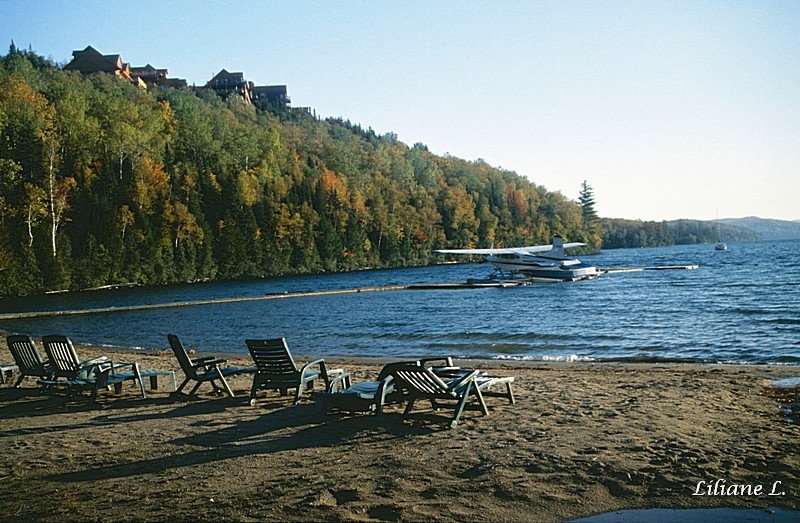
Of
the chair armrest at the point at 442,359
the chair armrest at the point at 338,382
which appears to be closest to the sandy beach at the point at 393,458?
the chair armrest at the point at 338,382

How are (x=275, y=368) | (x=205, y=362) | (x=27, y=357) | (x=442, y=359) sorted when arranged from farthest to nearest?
(x=27, y=357)
(x=205, y=362)
(x=275, y=368)
(x=442, y=359)

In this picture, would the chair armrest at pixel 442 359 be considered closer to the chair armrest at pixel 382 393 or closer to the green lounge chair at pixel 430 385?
the green lounge chair at pixel 430 385

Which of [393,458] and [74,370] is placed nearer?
[393,458]

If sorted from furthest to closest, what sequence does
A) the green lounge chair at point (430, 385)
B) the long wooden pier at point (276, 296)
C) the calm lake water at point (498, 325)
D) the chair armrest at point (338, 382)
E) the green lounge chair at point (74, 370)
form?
the long wooden pier at point (276, 296) < the calm lake water at point (498, 325) < the green lounge chair at point (74, 370) < the chair armrest at point (338, 382) < the green lounge chair at point (430, 385)

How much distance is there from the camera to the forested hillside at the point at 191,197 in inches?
2484

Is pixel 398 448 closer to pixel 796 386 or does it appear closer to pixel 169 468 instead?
pixel 169 468

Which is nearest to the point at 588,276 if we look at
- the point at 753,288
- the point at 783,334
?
the point at 753,288

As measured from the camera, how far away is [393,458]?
6434mm

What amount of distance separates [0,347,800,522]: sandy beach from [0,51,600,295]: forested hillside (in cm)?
5513

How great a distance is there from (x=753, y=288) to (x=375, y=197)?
78.4m

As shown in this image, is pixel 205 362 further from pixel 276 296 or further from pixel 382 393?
pixel 276 296

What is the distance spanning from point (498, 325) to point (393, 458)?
21.2 meters

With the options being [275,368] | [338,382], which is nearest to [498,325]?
[338,382]

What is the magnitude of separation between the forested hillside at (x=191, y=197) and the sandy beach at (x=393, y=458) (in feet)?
181
